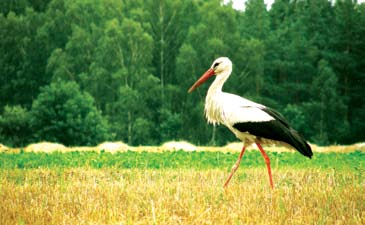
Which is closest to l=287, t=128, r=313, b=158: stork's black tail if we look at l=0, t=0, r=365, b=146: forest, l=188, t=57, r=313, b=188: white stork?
l=188, t=57, r=313, b=188: white stork

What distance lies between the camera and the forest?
127 ft

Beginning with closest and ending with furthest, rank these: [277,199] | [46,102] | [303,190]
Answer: [277,199] → [303,190] → [46,102]

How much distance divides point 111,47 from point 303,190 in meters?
33.2

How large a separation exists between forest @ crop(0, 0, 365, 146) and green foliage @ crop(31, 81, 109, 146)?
14.2 ft

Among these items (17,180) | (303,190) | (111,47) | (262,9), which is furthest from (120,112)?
(303,190)

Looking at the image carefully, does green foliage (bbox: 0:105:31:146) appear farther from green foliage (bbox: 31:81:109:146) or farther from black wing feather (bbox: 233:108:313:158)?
black wing feather (bbox: 233:108:313:158)

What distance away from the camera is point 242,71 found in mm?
40562

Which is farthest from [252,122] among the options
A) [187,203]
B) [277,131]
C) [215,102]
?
[187,203]

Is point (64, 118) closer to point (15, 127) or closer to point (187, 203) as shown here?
point (15, 127)

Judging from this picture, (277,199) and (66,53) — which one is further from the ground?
(66,53)

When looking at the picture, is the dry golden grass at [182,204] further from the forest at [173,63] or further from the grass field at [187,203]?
the forest at [173,63]

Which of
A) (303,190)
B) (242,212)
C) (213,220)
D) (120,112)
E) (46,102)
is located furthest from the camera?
(120,112)

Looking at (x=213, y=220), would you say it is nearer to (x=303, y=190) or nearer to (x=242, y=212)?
(x=242, y=212)

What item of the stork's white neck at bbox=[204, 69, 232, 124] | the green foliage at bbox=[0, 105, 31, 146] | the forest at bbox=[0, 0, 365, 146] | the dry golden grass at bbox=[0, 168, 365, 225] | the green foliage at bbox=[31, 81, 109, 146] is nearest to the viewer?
the dry golden grass at bbox=[0, 168, 365, 225]
